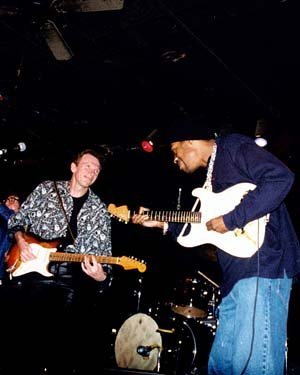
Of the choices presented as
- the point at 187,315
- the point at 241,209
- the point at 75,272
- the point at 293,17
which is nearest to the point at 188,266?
the point at 187,315

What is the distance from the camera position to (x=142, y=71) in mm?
7082

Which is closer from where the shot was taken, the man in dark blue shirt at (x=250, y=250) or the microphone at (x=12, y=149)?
the man in dark blue shirt at (x=250, y=250)

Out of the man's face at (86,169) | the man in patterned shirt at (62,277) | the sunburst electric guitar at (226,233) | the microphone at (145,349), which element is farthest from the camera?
the microphone at (145,349)

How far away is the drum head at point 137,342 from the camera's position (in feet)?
21.0

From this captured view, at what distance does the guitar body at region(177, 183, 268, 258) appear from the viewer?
276 centimetres

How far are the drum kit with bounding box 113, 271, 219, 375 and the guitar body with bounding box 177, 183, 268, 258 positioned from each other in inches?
126

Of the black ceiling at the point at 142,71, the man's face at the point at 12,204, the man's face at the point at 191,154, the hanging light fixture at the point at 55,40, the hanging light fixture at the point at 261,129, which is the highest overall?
the black ceiling at the point at 142,71

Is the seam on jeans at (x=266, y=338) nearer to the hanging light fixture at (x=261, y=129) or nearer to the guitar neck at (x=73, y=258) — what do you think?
the guitar neck at (x=73, y=258)

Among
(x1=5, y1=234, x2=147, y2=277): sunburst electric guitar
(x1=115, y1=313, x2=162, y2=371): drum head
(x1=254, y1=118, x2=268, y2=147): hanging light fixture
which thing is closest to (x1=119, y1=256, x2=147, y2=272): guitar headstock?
(x1=5, y1=234, x2=147, y2=277): sunburst electric guitar

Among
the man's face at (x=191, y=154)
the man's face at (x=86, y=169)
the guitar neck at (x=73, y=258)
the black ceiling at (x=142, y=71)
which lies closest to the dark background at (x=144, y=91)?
the black ceiling at (x=142, y=71)

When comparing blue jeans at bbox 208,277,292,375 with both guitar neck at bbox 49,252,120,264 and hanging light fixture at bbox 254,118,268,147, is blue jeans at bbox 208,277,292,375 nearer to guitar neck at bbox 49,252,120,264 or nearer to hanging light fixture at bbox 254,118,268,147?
guitar neck at bbox 49,252,120,264

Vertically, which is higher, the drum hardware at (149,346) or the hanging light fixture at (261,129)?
the hanging light fixture at (261,129)

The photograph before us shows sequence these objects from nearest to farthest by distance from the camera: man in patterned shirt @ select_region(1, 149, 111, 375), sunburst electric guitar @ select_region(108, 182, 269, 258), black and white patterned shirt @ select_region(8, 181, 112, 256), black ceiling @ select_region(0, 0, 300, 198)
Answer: sunburst electric guitar @ select_region(108, 182, 269, 258)
man in patterned shirt @ select_region(1, 149, 111, 375)
black and white patterned shirt @ select_region(8, 181, 112, 256)
black ceiling @ select_region(0, 0, 300, 198)

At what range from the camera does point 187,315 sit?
6305 millimetres
